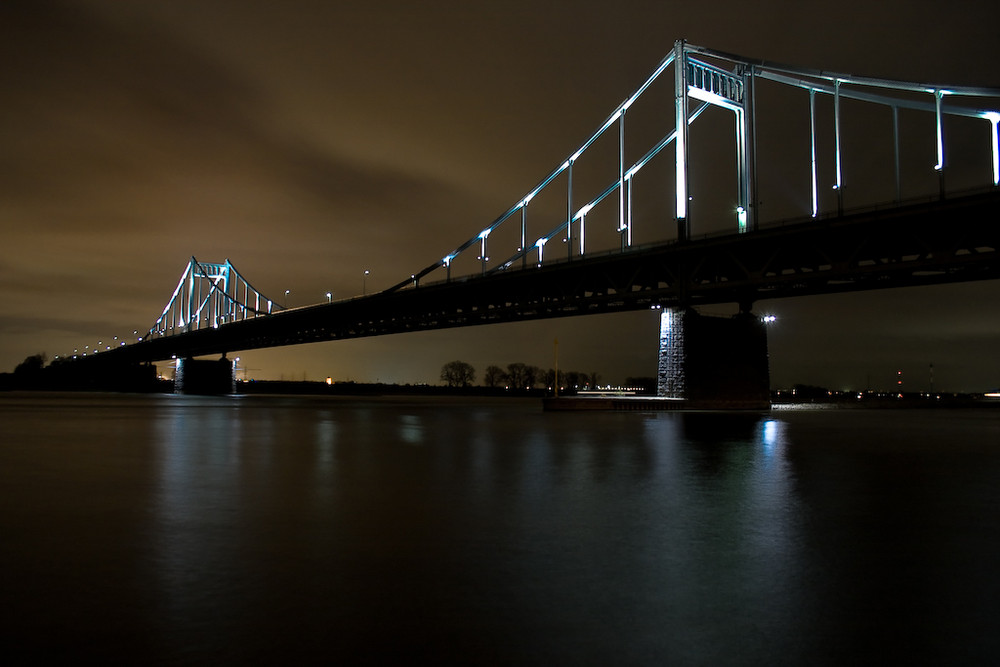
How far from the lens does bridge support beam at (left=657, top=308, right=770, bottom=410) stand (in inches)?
1747

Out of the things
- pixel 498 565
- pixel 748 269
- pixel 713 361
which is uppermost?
pixel 748 269

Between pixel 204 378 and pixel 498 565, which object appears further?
pixel 204 378

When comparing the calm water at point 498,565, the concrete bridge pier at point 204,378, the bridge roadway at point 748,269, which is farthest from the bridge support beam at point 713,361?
the concrete bridge pier at point 204,378

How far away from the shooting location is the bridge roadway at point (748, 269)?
3559cm

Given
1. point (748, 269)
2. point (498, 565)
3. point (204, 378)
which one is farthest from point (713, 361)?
point (204, 378)

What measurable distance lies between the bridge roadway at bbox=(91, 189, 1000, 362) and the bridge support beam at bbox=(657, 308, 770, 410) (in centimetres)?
163

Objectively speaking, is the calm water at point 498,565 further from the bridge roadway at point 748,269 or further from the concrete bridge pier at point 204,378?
the concrete bridge pier at point 204,378

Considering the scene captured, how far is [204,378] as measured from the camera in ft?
353

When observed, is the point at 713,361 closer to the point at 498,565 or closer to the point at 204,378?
the point at 498,565

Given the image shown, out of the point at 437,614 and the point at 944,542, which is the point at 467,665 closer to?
the point at 437,614

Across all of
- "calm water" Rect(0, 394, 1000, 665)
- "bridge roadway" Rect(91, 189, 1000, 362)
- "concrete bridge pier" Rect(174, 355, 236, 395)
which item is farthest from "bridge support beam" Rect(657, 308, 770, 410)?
"concrete bridge pier" Rect(174, 355, 236, 395)

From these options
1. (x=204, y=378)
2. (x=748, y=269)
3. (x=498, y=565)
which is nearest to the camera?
(x=498, y=565)

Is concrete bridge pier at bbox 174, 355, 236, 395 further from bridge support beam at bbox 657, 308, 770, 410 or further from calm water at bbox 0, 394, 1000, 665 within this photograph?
calm water at bbox 0, 394, 1000, 665

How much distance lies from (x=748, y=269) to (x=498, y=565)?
133 ft
